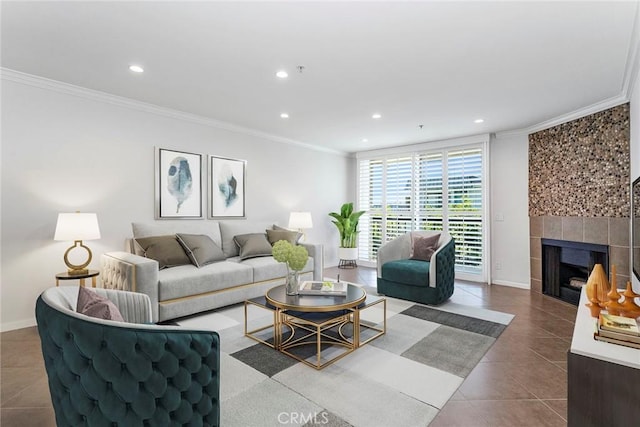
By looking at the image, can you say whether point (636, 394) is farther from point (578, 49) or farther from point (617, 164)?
point (617, 164)

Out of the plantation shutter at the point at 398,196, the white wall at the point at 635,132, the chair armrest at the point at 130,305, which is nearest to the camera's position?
the chair armrest at the point at 130,305

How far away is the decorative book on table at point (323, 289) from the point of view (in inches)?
109

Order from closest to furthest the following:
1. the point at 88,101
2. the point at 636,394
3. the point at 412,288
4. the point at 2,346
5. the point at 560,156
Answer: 1. the point at 636,394
2. the point at 2,346
3. the point at 88,101
4. the point at 412,288
5. the point at 560,156

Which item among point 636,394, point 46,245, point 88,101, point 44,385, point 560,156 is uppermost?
point 88,101

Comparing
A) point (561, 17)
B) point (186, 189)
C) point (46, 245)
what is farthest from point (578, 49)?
point (46, 245)

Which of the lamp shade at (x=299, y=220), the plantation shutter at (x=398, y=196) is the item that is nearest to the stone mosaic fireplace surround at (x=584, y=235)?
the plantation shutter at (x=398, y=196)

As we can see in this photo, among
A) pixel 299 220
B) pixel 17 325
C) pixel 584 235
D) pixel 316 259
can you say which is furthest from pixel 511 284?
pixel 17 325

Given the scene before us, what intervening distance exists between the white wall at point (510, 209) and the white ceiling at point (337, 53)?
106cm

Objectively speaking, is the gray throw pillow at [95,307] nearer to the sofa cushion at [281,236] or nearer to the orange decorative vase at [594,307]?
the orange decorative vase at [594,307]

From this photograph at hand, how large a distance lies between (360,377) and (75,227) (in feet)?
9.48

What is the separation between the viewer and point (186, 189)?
4309 mm

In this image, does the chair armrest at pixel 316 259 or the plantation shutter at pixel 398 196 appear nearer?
the chair armrest at pixel 316 259

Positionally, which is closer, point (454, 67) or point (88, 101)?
point (454, 67)

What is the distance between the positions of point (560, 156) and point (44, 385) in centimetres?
599
